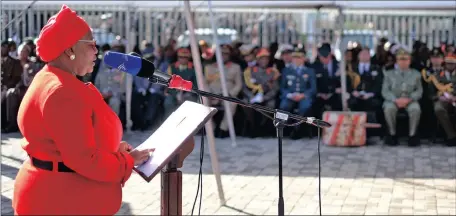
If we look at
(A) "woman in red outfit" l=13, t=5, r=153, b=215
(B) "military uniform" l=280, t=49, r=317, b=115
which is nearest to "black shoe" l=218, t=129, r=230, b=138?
(B) "military uniform" l=280, t=49, r=317, b=115

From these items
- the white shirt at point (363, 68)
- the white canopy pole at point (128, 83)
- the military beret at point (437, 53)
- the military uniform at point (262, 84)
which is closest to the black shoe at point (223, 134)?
the military uniform at point (262, 84)

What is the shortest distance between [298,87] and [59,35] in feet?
31.1

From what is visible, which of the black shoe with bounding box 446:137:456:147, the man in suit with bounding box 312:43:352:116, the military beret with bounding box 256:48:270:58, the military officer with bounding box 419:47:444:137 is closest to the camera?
the black shoe with bounding box 446:137:456:147

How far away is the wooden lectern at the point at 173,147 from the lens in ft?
11.2

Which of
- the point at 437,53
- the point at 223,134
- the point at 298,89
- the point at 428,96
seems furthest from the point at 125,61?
the point at 437,53

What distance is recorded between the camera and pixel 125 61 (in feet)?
11.7

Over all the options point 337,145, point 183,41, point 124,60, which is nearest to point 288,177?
point 337,145

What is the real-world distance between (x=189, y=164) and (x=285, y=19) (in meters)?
9.87

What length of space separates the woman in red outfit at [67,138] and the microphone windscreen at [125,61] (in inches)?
6.9

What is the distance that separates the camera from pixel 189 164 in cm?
971

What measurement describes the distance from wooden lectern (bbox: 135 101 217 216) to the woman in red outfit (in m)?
0.14

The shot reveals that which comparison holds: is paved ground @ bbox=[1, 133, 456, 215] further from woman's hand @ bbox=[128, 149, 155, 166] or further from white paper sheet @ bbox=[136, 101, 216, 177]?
woman's hand @ bbox=[128, 149, 155, 166]

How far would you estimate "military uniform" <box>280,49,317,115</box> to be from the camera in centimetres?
1253

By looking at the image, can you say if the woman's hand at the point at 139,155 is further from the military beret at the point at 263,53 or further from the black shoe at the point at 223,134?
the military beret at the point at 263,53
